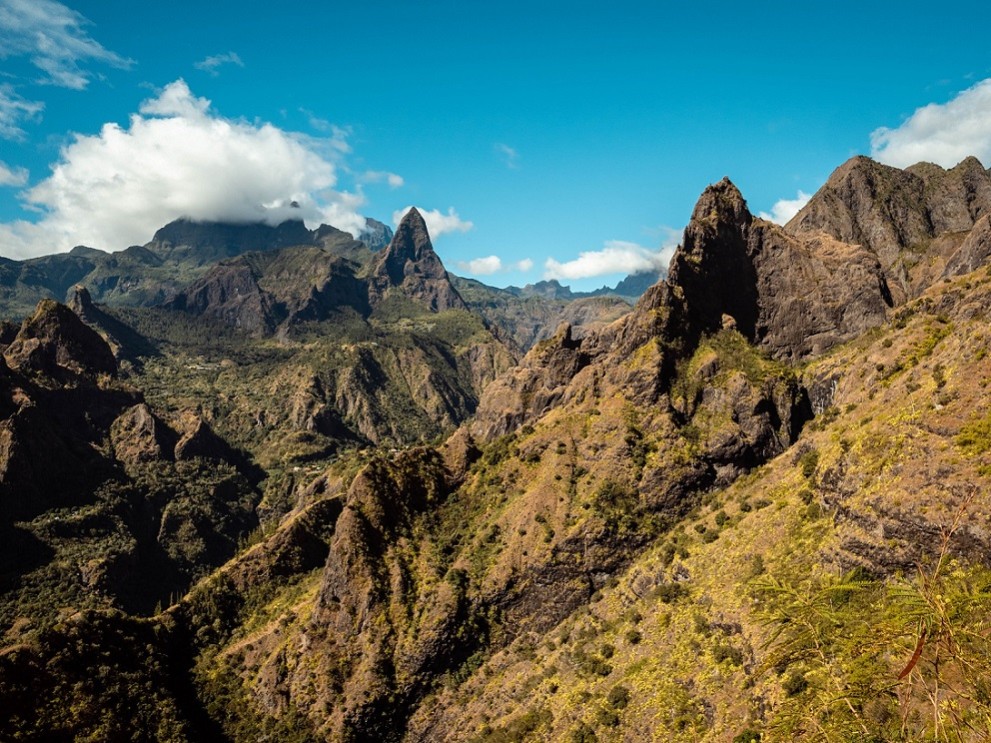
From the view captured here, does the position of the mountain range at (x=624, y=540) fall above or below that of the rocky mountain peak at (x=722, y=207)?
below

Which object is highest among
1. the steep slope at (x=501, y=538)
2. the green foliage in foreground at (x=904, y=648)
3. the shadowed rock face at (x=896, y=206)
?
the shadowed rock face at (x=896, y=206)

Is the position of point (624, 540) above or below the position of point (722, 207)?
below

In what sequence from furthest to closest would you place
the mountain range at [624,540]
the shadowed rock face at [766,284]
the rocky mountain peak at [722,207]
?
the rocky mountain peak at [722,207] → the shadowed rock face at [766,284] → the mountain range at [624,540]

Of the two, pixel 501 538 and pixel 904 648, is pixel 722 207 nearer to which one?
pixel 501 538

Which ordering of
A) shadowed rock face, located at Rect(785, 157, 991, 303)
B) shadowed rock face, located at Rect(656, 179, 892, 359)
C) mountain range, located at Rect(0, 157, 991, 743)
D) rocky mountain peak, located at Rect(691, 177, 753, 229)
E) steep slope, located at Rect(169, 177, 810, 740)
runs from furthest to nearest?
shadowed rock face, located at Rect(785, 157, 991, 303), rocky mountain peak, located at Rect(691, 177, 753, 229), shadowed rock face, located at Rect(656, 179, 892, 359), steep slope, located at Rect(169, 177, 810, 740), mountain range, located at Rect(0, 157, 991, 743)

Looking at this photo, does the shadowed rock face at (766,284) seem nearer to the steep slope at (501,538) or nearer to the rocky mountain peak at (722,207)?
the rocky mountain peak at (722,207)

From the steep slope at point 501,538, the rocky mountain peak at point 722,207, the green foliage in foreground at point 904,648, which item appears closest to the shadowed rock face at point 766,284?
the rocky mountain peak at point 722,207

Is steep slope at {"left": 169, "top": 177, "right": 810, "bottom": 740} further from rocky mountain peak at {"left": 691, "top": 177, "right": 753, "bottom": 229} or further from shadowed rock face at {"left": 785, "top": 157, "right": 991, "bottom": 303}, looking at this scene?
shadowed rock face at {"left": 785, "top": 157, "right": 991, "bottom": 303}

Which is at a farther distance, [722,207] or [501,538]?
[722,207]

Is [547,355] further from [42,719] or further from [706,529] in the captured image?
[42,719]

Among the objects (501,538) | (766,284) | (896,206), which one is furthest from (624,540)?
(896,206)

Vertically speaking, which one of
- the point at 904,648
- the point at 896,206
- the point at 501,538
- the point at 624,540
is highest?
the point at 896,206

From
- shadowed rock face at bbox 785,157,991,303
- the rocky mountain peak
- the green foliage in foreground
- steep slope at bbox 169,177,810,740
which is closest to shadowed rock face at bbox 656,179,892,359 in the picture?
the rocky mountain peak

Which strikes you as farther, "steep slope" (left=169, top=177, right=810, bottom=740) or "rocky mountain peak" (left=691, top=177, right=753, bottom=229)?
"rocky mountain peak" (left=691, top=177, right=753, bottom=229)
